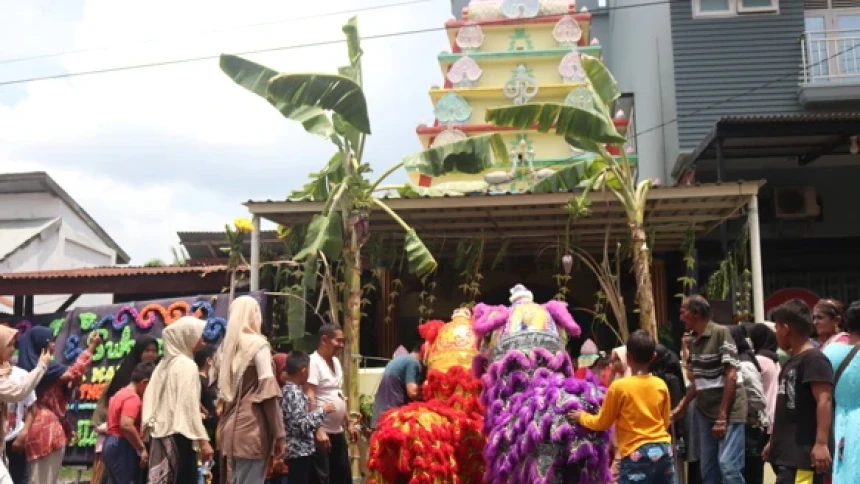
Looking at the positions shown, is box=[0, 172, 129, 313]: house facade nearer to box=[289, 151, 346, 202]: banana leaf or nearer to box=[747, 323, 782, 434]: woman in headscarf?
box=[289, 151, 346, 202]: banana leaf

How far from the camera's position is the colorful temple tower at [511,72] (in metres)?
15.8

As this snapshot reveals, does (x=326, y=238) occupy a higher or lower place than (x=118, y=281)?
higher

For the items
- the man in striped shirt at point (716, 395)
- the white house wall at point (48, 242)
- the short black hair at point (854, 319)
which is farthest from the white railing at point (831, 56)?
the white house wall at point (48, 242)

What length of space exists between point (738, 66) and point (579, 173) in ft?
18.9

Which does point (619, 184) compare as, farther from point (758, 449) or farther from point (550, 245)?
point (758, 449)

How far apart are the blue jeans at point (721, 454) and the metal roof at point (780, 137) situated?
6.32 meters

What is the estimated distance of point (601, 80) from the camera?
34.0 ft

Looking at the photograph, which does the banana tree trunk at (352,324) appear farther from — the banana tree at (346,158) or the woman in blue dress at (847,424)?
the woman in blue dress at (847,424)

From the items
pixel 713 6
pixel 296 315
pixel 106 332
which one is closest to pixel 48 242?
pixel 106 332

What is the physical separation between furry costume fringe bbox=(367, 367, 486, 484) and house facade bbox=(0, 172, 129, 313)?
13.3 meters

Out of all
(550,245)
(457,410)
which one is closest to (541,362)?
(457,410)

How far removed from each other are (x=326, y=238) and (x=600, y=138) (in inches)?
128

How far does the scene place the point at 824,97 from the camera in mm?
14242

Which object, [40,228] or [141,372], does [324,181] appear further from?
[40,228]
